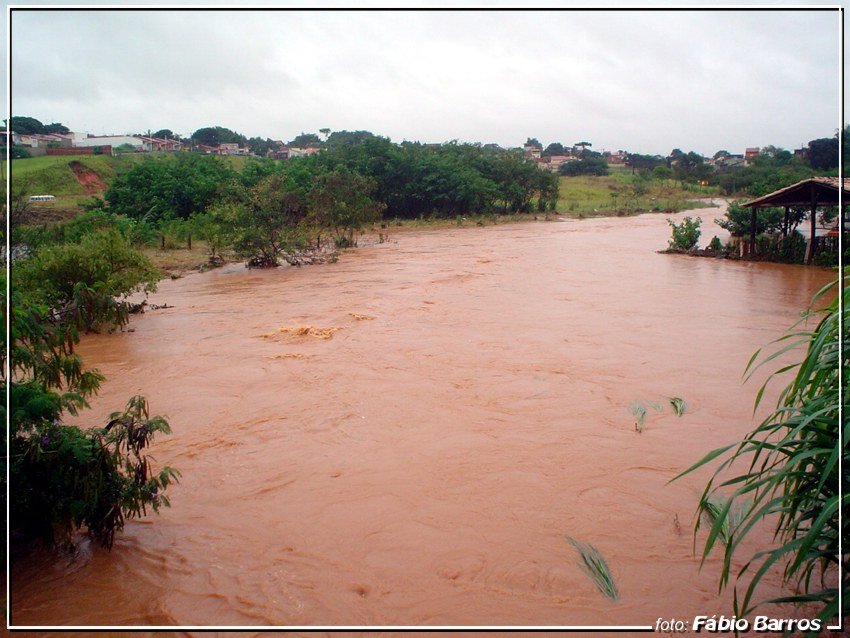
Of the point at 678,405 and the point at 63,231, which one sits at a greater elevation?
the point at 63,231

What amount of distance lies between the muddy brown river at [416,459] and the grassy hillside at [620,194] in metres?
26.3

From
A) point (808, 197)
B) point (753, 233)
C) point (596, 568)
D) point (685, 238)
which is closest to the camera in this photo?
point (596, 568)

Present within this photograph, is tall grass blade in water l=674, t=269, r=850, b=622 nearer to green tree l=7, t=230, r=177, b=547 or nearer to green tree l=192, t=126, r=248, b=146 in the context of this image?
green tree l=7, t=230, r=177, b=547

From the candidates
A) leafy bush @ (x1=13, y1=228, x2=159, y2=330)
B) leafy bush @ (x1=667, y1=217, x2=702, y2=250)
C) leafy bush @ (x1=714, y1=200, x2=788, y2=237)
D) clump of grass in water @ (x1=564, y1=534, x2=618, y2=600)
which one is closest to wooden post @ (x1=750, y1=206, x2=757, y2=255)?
leafy bush @ (x1=667, y1=217, x2=702, y2=250)

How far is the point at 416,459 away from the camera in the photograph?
4691 millimetres

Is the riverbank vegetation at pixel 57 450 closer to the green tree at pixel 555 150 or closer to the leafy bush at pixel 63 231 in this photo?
the leafy bush at pixel 63 231

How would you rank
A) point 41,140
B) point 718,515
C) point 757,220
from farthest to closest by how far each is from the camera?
point 757,220, point 718,515, point 41,140

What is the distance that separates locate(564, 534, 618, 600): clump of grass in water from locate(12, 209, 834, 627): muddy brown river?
5 centimetres

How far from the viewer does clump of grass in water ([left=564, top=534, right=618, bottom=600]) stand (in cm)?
307

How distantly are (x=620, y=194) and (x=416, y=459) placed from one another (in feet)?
142

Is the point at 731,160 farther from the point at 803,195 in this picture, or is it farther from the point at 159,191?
the point at 159,191

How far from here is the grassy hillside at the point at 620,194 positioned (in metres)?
37.2

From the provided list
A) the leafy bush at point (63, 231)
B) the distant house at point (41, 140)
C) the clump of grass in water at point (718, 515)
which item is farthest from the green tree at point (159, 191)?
the clump of grass in water at point (718, 515)

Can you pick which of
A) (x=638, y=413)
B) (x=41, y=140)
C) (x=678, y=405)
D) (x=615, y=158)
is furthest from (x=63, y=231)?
(x=615, y=158)
